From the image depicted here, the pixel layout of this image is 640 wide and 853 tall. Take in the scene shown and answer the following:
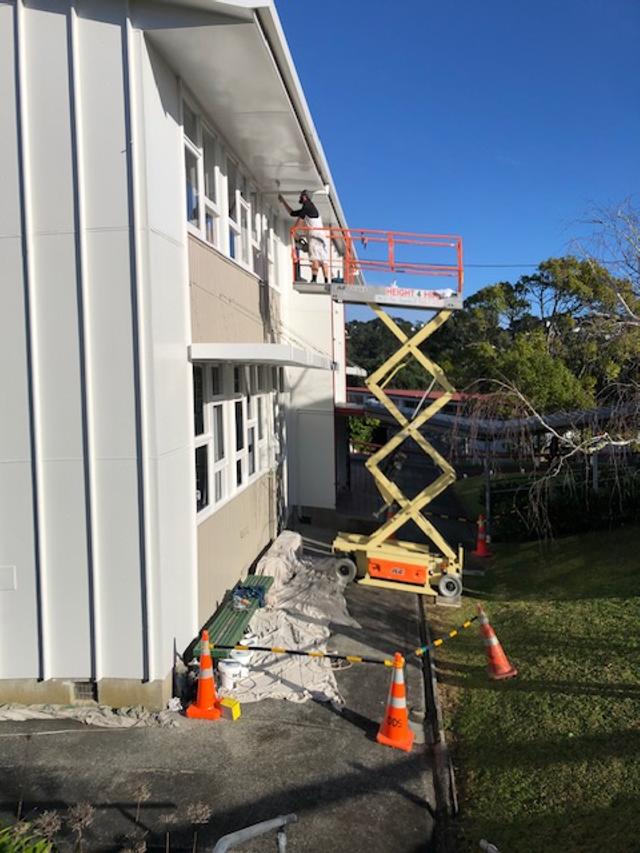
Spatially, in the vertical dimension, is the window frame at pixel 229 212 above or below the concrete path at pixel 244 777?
above

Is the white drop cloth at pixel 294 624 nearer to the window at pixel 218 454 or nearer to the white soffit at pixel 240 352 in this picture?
the window at pixel 218 454

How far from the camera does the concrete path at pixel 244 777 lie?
4281mm

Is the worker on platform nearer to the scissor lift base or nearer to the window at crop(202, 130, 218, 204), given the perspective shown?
the window at crop(202, 130, 218, 204)

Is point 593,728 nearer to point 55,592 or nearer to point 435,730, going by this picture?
point 435,730

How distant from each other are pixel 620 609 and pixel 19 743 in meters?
7.05

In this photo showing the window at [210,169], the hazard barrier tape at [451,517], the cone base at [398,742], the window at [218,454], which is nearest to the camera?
the cone base at [398,742]

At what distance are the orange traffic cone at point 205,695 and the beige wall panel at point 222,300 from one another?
332 centimetres

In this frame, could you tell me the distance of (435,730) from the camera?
18.8 feet

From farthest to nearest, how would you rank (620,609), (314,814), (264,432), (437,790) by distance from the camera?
1. (264,432)
2. (620,609)
3. (437,790)
4. (314,814)

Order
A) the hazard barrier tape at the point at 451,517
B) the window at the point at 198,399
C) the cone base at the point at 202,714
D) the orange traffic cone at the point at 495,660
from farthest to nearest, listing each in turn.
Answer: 1. the hazard barrier tape at the point at 451,517
2. the window at the point at 198,399
3. the orange traffic cone at the point at 495,660
4. the cone base at the point at 202,714

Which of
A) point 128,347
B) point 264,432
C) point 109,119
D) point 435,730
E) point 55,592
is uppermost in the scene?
point 109,119

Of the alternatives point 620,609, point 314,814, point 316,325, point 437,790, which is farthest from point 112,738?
point 316,325

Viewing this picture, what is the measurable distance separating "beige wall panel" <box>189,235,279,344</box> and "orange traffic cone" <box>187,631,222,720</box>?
332 cm

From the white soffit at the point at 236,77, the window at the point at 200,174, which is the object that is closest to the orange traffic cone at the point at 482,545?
the white soffit at the point at 236,77
